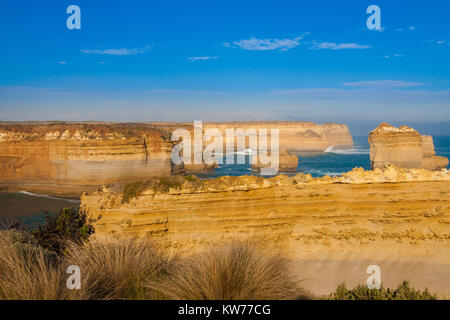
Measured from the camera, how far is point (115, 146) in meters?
35.2

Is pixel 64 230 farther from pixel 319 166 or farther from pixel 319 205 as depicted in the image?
pixel 319 166

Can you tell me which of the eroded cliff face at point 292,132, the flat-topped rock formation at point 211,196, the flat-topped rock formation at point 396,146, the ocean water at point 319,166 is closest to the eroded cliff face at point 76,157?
the ocean water at point 319,166

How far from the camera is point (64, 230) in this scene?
8.09m

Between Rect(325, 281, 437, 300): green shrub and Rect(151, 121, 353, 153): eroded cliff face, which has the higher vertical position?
Rect(151, 121, 353, 153): eroded cliff face

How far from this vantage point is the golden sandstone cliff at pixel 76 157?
3478cm

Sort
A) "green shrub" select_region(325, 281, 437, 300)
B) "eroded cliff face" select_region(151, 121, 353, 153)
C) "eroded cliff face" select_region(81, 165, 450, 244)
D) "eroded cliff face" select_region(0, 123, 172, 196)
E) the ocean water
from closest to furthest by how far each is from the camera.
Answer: "green shrub" select_region(325, 281, 437, 300) → "eroded cliff face" select_region(81, 165, 450, 244) → "eroded cliff face" select_region(0, 123, 172, 196) → the ocean water → "eroded cliff face" select_region(151, 121, 353, 153)

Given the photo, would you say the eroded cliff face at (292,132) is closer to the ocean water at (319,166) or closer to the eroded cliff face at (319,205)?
the ocean water at (319,166)

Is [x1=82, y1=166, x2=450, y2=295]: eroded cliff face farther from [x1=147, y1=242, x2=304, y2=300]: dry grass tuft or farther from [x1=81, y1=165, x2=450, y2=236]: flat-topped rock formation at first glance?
[x1=147, y1=242, x2=304, y2=300]: dry grass tuft

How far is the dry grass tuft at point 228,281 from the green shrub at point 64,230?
12.0 feet

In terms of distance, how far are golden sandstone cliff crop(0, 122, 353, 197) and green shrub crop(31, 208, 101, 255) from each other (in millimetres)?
26896

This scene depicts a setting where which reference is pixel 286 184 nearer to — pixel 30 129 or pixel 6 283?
pixel 6 283

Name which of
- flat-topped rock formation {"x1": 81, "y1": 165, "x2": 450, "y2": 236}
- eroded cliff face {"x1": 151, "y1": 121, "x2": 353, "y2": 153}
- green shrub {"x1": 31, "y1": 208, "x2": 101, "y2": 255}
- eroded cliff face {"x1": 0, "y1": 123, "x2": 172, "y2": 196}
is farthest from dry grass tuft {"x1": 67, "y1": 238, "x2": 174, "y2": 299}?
eroded cliff face {"x1": 151, "y1": 121, "x2": 353, "y2": 153}

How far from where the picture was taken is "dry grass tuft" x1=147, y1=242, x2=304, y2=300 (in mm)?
4426

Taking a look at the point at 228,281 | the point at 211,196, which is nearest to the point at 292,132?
the point at 211,196
